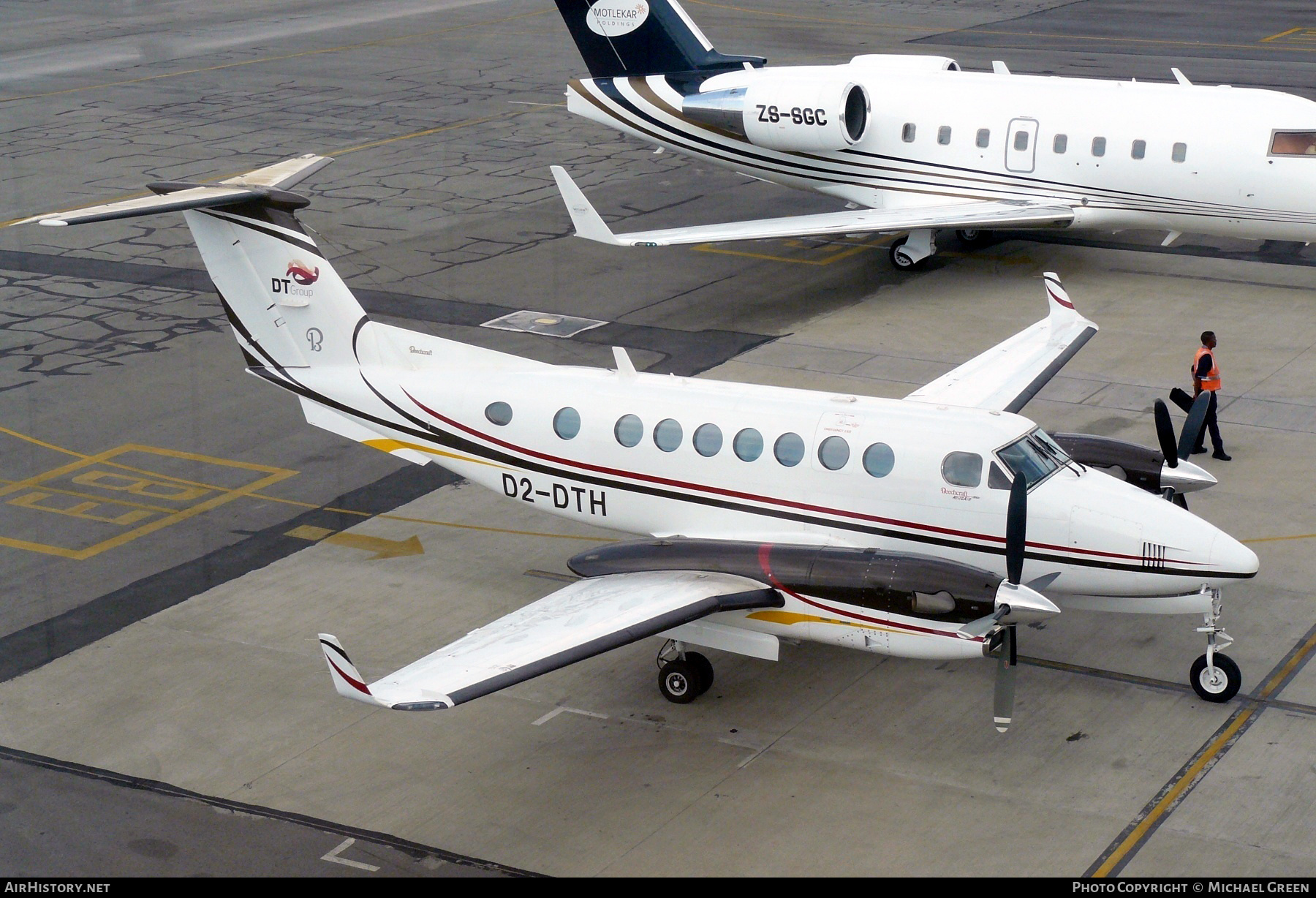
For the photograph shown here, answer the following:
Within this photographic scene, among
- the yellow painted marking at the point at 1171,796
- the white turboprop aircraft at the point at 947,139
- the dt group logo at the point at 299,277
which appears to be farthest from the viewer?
the white turboprop aircraft at the point at 947,139

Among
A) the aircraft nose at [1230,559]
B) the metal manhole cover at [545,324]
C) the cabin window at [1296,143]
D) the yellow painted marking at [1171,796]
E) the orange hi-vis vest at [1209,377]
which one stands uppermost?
the cabin window at [1296,143]

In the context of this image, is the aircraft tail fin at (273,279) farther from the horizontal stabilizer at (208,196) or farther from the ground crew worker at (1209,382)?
the ground crew worker at (1209,382)

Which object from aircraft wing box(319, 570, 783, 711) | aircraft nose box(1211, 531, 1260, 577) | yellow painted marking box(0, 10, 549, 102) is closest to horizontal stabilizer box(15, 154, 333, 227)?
aircraft wing box(319, 570, 783, 711)

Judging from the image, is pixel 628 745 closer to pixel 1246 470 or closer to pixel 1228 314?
pixel 1246 470

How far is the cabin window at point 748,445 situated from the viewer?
14867 mm

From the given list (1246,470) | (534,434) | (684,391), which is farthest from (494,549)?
(1246,470)

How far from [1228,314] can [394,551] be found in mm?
15496

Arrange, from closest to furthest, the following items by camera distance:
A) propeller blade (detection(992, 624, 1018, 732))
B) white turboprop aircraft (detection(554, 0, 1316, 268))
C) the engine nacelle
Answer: propeller blade (detection(992, 624, 1018, 732)) → white turboprop aircraft (detection(554, 0, 1316, 268)) → the engine nacelle

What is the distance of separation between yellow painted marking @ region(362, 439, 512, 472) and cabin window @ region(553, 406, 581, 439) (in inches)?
33.8

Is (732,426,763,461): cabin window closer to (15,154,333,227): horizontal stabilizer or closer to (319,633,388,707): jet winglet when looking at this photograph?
(319,633,388,707): jet winglet

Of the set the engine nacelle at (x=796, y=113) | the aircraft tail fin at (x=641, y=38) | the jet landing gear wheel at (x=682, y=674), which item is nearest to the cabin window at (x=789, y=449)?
the jet landing gear wheel at (x=682, y=674)

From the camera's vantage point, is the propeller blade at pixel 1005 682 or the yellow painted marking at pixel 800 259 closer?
the propeller blade at pixel 1005 682

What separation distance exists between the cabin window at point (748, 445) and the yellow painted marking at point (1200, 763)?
502 cm

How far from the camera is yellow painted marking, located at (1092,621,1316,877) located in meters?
11.8
